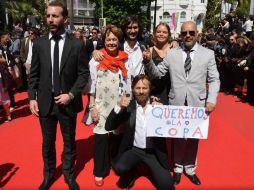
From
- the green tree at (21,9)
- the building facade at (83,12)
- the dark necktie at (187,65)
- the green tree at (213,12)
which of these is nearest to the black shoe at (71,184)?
the dark necktie at (187,65)

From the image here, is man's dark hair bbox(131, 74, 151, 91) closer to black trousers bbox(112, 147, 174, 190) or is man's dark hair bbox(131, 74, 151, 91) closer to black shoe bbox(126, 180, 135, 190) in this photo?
black trousers bbox(112, 147, 174, 190)

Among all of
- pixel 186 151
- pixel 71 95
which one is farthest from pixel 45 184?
pixel 186 151

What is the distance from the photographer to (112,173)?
4441 mm

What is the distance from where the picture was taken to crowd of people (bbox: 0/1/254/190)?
3576 mm

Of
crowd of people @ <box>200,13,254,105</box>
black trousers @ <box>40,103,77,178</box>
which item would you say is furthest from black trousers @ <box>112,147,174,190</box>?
crowd of people @ <box>200,13,254,105</box>

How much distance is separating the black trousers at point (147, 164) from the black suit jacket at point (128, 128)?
68 mm

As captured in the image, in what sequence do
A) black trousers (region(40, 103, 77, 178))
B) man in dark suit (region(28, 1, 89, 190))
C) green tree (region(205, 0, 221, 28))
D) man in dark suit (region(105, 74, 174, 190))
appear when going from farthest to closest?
1. green tree (region(205, 0, 221, 28))
2. man in dark suit (region(105, 74, 174, 190))
3. black trousers (region(40, 103, 77, 178))
4. man in dark suit (region(28, 1, 89, 190))

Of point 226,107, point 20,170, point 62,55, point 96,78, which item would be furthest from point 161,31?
point 226,107

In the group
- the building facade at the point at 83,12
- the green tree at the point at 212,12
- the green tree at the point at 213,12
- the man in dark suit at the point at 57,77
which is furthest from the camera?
the building facade at the point at 83,12

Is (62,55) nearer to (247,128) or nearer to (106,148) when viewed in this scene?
(106,148)

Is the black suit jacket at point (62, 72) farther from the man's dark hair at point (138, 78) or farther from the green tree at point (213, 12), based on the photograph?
the green tree at point (213, 12)

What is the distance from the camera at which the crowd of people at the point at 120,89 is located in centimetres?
358

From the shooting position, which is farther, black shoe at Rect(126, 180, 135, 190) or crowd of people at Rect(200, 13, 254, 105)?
crowd of people at Rect(200, 13, 254, 105)

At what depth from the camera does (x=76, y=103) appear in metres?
3.77
